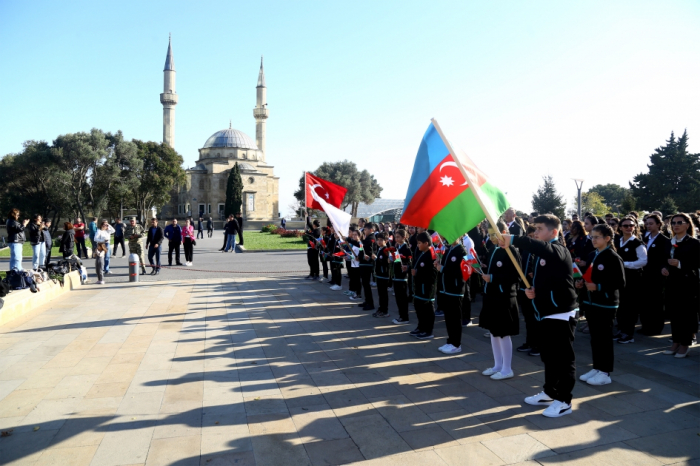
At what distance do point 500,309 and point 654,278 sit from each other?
11.8 ft

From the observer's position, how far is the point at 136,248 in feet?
52.5

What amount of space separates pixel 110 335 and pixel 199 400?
375 centimetres

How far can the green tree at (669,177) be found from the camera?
50000mm

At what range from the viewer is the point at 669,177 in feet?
168

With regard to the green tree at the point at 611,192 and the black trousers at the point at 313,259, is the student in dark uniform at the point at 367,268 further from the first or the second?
the green tree at the point at 611,192

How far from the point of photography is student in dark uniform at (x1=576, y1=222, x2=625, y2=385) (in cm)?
558

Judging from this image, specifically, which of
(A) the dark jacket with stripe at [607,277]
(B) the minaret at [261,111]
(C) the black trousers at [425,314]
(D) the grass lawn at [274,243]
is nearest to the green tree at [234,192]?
(B) the minaret at [261,111]

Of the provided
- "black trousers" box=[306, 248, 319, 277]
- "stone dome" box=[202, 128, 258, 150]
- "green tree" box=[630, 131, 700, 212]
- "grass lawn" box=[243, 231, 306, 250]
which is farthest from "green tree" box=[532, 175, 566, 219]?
"stone dome" box=[202, 128, 258, 150]

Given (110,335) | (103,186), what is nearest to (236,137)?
(103,186)

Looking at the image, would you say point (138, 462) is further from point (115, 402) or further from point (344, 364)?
point (344, 364)

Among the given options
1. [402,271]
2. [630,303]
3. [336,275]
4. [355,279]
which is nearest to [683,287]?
[630,303]

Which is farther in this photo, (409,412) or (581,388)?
(581,388)

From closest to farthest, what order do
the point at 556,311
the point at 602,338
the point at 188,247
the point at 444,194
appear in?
the point at 556,311, the point at 602,338, the point at 444,194, the point at 188,247

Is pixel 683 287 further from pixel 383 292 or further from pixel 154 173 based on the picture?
pixel 154 173
